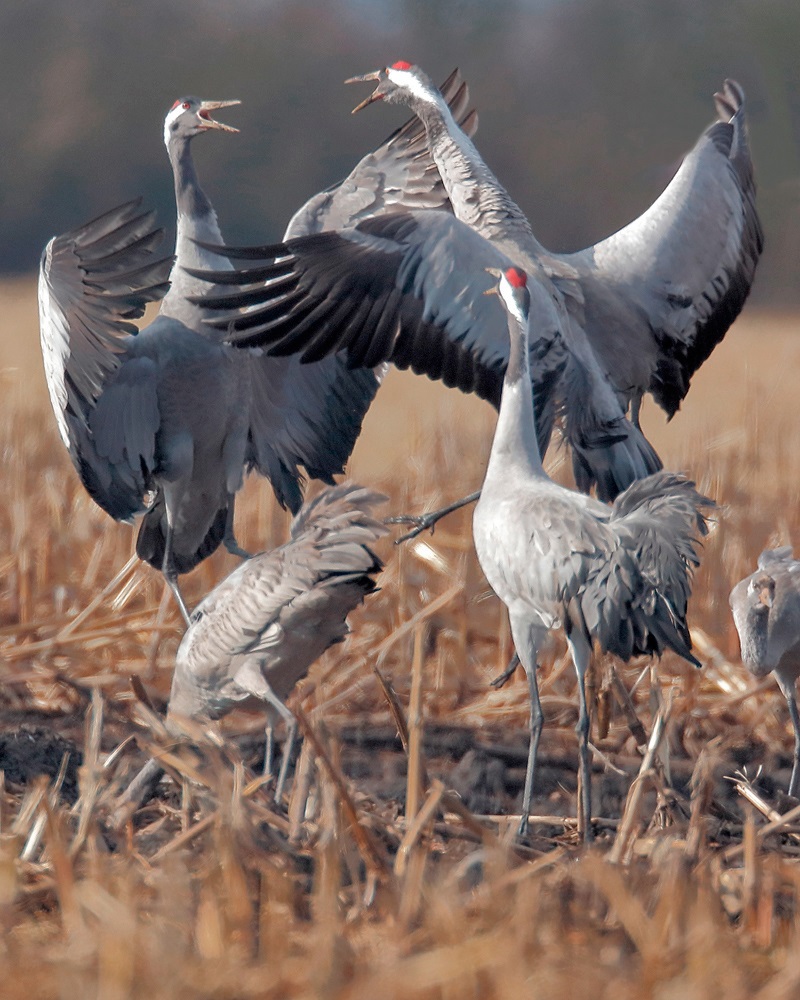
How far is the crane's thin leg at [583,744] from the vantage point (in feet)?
10.2

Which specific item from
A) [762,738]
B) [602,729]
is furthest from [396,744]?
[762,738]

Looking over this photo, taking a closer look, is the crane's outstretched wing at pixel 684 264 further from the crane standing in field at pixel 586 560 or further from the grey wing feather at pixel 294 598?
the grey wing feather at pixel 294 598

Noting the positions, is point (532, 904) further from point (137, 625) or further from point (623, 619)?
point (137, 625)

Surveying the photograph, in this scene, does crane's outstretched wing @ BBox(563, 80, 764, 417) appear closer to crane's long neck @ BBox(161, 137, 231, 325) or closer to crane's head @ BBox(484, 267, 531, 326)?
crane's head @ BBox(484, 267, 531, 326)

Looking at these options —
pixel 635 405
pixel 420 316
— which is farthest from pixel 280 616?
pixel 635 405

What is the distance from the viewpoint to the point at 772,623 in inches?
139

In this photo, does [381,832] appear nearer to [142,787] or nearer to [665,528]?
[142,787]

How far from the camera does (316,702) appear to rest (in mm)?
4117

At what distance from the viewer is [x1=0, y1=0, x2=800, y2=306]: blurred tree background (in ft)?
50.8

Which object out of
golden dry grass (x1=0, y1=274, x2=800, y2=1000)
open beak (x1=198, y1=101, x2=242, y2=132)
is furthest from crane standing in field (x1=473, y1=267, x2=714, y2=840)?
open beak (x1=198, y1=101, x2=242, y2=132)

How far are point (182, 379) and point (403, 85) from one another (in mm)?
1065

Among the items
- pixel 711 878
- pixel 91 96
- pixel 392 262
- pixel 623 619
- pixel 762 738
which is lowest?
pixel 762 738

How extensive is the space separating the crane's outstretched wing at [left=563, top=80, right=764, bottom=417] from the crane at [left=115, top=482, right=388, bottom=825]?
130 centimetres

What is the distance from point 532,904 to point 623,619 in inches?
47.1
